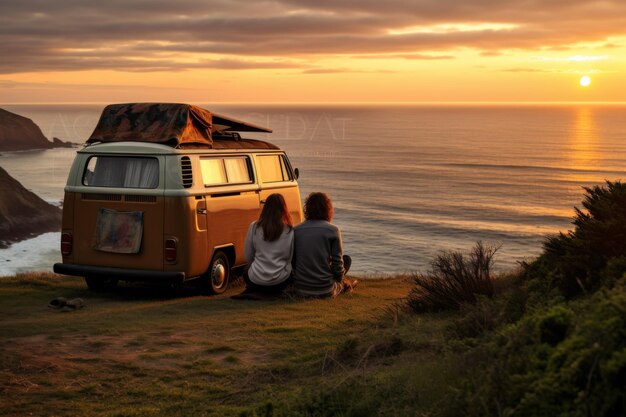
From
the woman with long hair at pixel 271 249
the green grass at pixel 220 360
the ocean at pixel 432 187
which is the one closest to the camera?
the green grass at pixel 220 360

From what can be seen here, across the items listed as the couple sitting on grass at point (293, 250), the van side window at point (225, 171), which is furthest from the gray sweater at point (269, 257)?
the van side window at point (225, 171)

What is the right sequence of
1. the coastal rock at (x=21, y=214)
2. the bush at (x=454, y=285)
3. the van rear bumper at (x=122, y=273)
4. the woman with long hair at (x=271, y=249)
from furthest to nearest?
1. the coastal rock at (x=21, y=214)
2. the van rear bumper at (x=122, y=273)
3. the woman with long hair at (x=271, y=249)
4. the bush at (x=454, y=285)

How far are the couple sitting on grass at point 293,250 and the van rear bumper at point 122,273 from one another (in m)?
1.17

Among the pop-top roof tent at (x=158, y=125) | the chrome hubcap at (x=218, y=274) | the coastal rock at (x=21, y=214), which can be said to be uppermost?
the pop-top roof tent at (x=158, y=125)

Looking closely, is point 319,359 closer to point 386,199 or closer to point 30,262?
point 30,262

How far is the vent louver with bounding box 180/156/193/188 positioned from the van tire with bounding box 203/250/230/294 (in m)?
1.38

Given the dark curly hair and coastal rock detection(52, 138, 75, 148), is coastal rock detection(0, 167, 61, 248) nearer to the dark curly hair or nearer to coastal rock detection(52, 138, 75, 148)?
the dark curly hair

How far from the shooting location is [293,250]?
11367mm

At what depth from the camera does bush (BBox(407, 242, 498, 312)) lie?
8.36 m

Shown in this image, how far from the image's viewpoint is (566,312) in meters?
4.50

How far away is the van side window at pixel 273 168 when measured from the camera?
14000 mm

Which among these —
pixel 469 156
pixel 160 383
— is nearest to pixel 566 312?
pixel 160 383

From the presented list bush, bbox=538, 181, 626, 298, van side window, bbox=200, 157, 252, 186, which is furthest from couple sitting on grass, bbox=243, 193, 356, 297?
bush, bbox=538, 181, 626, 298

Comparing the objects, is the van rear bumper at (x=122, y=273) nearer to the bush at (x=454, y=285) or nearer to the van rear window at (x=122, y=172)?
the van rear window at (x=122, y=172)
